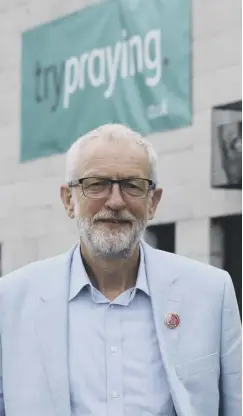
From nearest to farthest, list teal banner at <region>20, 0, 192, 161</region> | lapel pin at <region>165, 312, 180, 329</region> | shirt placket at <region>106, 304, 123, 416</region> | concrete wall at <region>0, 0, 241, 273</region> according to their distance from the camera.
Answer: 1. shirt placket at <region>106, 304, 123, 416</region>
2. lapel pin at <region>165, 312, 180, 329</region>
3. concrete wall at <region>0, 0, 241, 273</region>
4. teal banner at <region>20, 0, 192, 161</region>

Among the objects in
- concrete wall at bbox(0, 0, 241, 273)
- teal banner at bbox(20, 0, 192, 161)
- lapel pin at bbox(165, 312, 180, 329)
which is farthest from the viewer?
teal banner at bbox(20, 0, 192, 161)

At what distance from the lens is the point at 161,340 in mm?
3344

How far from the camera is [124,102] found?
13.0 m

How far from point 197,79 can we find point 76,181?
9224mm

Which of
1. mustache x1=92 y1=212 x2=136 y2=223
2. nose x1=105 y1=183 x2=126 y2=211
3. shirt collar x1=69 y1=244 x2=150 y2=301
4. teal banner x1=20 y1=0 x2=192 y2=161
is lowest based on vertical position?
shirt collar x1=69 y1=244 x2=150 y2=301

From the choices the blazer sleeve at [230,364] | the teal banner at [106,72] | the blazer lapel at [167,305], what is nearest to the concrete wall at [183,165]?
the teal banner at [106,72]

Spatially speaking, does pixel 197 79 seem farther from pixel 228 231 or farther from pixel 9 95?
pixel 9 95

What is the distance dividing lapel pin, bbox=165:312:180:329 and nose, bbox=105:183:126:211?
1.03 feet

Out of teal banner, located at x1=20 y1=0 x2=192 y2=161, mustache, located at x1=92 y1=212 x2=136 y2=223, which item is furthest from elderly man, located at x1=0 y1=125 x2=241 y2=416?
teal banner, located at x1=20 y1=0 x2=192 y2=161

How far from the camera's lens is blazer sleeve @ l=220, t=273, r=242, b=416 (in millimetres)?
3363

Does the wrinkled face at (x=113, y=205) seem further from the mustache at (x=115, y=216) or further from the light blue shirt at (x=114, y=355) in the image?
the light blue shirt at (x=114, y=355)

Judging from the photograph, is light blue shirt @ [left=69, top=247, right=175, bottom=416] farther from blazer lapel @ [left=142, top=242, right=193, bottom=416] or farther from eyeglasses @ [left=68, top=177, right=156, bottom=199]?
eyeglasses @ [left=68, top=177, right=156, bottom=199]

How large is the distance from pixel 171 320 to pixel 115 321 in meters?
0.14

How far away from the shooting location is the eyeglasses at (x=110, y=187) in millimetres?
3326
